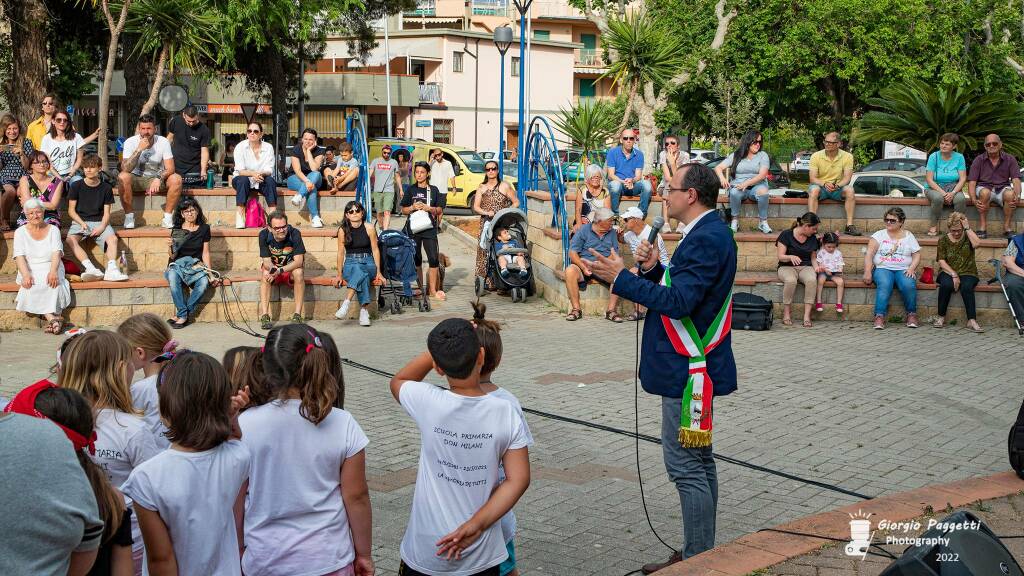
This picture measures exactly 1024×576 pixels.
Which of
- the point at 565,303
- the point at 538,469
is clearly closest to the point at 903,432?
the point at 538,469

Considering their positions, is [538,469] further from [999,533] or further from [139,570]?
[139,570]

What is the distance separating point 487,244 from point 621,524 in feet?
27.5

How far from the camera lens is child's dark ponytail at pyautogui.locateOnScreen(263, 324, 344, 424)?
12.1 feet

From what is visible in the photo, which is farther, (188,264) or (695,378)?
(188,264)

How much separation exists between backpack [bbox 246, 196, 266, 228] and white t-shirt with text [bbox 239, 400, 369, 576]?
10.7 m

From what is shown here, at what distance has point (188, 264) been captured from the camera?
12062 millimetres

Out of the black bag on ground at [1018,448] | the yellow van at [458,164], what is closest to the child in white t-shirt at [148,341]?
the black bag on ground at [1018,448]

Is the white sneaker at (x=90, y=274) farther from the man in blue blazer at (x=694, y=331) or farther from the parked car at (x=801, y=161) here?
the parked car at (x=801, y=161)

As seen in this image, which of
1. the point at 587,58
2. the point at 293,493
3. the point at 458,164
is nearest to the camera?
the point at 293,493

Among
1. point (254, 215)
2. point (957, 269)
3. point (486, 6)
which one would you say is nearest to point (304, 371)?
point (254, 215)

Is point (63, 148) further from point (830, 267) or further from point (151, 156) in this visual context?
point (830, 267)

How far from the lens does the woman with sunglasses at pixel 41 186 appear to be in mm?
12523

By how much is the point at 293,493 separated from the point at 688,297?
6.42 feet

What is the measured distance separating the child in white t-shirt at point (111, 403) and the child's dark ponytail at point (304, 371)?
0.60 meters
